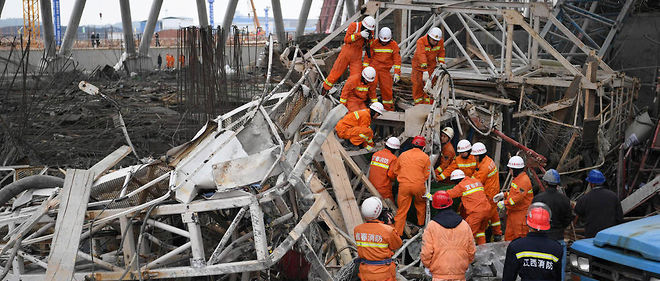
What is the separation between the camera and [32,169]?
7.98 m

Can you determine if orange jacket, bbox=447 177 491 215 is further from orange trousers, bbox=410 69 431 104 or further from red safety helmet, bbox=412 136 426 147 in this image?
orange trousers, bbox=410 69 431 104

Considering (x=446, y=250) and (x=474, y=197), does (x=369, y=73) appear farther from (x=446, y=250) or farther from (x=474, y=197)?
(x=446, y=250)

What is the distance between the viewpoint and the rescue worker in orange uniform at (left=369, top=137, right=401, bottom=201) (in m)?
9.65

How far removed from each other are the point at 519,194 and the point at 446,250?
2.60 m

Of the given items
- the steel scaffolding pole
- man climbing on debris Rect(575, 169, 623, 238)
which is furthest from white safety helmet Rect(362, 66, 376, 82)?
the steel scaffolding pole

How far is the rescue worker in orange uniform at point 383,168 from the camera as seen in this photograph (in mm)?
9648

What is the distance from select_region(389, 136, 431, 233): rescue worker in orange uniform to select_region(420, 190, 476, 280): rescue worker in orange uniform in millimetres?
2430

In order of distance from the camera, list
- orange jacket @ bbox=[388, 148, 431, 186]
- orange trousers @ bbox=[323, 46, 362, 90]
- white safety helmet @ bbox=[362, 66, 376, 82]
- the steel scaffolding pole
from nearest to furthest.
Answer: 1. orange jacket @ bbox=[388, 148, 431, 186]
2. white safety helmet @ bbox=[362, 66, 376, 82]
3. orange trousers @ bbox=[323, 46, 362, 90]
4. the steel scaffolding pole

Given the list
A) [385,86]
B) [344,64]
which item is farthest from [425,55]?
[344,64]

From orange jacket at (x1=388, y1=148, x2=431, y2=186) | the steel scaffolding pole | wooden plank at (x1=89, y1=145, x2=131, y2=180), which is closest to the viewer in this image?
wooden plank at (x1=89, y1=145, x2=131, y2=180)

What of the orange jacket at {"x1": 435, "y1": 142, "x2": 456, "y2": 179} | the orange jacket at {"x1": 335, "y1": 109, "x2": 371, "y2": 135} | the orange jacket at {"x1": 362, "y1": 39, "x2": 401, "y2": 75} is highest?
the orange jacket at {"x1": 362, "y1": 39, "x2": 401, "y2": 75}

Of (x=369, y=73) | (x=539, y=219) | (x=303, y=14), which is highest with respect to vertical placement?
(x=303, y=14)

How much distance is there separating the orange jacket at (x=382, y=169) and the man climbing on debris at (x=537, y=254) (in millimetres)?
3551

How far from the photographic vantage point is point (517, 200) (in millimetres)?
8906
